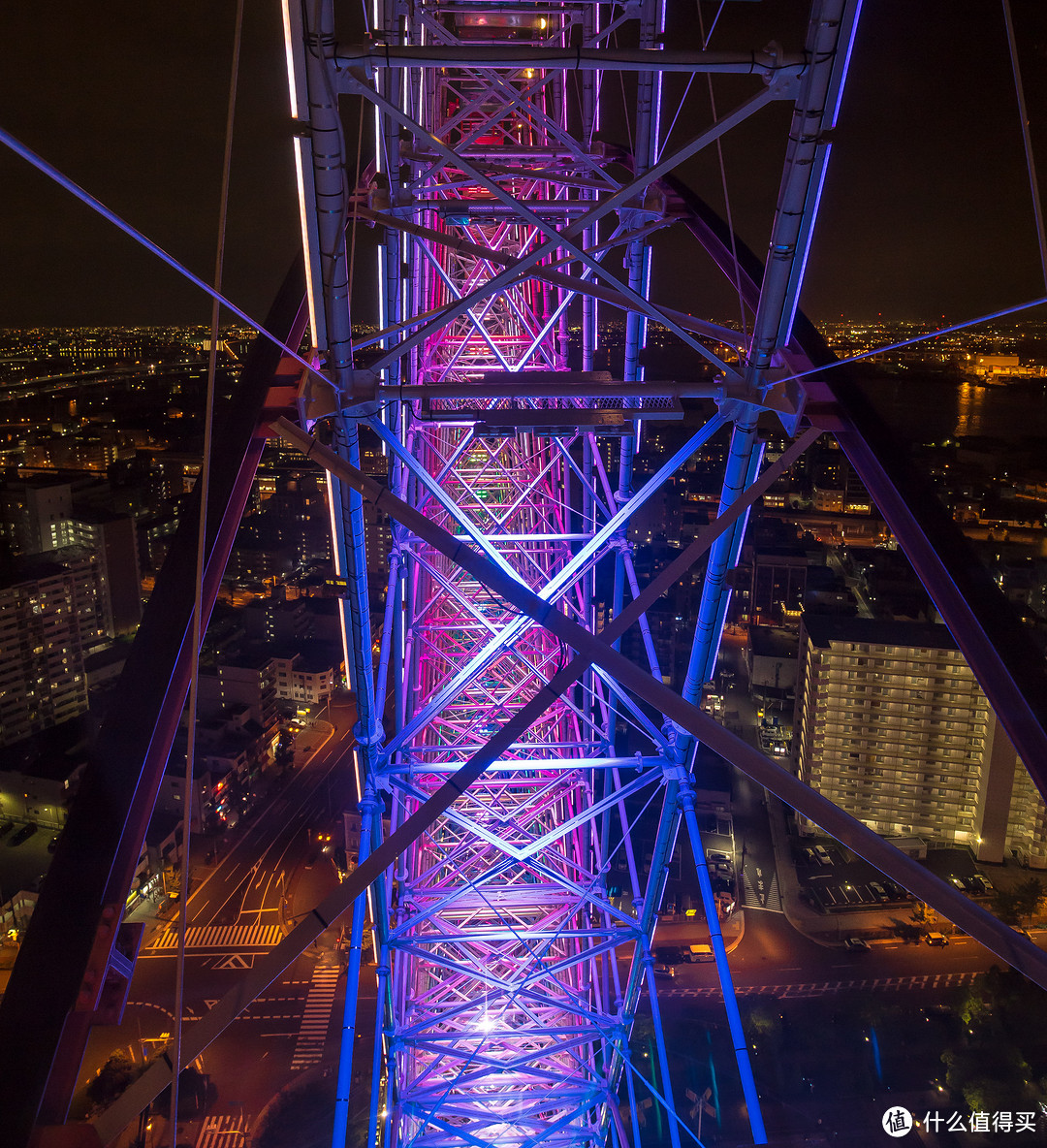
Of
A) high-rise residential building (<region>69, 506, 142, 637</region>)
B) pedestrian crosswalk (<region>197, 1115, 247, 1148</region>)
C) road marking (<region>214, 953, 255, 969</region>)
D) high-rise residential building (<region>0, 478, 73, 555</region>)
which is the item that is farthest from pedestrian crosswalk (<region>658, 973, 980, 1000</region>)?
high-rise residential building (<region>0, 478, 73, 555</region>)

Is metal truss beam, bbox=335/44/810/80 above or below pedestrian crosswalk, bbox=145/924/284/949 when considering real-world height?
above

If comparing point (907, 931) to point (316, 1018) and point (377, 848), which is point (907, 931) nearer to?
point (316, 1018)

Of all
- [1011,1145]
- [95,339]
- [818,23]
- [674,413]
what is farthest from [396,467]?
[1011,1145]

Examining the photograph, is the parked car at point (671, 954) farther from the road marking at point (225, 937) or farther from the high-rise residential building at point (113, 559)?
the high-rise residential building at point (113, 559)

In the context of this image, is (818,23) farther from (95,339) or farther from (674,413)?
(95,339)

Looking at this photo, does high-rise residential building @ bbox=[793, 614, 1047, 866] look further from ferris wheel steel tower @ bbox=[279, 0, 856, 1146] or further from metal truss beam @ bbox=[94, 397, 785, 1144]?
metal truss beam @ bbox=[94, 397, 785, 1144]

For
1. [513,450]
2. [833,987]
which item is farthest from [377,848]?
[833,987]
